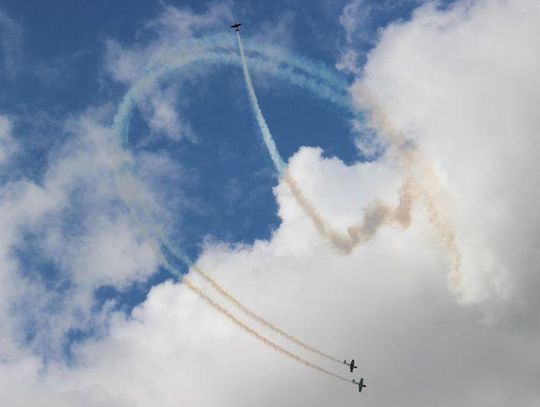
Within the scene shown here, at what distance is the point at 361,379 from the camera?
171m

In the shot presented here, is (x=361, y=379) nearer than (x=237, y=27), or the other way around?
(x=237, y=27)

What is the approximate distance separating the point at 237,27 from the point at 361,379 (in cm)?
9871

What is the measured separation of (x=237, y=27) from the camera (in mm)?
131000

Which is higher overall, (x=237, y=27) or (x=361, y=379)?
(x=237, y=27)
